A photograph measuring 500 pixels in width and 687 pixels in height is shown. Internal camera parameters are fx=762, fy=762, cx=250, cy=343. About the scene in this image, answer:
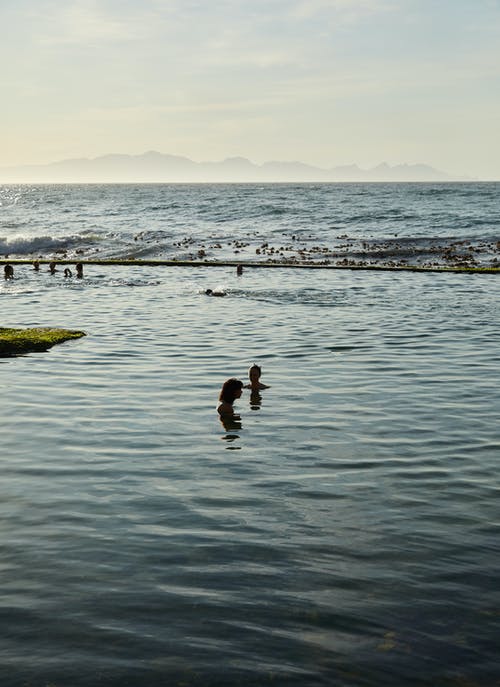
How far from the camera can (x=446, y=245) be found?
70750 mm

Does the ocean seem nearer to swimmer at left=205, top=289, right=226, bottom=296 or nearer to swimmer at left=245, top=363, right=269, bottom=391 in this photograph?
swimmer at left=245, top=363, right=269, bottom=391

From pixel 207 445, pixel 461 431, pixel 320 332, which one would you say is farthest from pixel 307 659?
pixel 320 332

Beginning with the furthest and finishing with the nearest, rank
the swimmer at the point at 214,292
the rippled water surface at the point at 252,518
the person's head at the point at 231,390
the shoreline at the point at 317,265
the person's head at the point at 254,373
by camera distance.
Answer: the shoreline at the point at 317,265, the swimmer at the point at 214,292, the person's head at the point at 254,373, the person's head at the point at 231,390, the rippled water surface at the point at 252,518

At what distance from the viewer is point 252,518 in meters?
11.2

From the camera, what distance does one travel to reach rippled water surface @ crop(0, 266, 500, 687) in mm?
7895

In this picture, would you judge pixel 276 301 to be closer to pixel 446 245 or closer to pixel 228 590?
pixel 228 590

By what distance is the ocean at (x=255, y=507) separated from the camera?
7926mm

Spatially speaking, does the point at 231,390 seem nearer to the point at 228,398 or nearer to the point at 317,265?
the point at 228,398

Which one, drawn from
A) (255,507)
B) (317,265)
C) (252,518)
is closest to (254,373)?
(255,507)

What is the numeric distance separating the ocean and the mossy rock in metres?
1.00

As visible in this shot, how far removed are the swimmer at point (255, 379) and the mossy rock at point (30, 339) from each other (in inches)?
343

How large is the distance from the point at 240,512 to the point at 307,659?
3816mm

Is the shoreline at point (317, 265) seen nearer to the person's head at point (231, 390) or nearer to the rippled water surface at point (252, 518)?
the rippled water surface at point (252, 518)

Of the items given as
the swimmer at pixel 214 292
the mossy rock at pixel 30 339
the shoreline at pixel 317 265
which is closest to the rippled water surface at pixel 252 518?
the mossy rock at pixel 30 339
